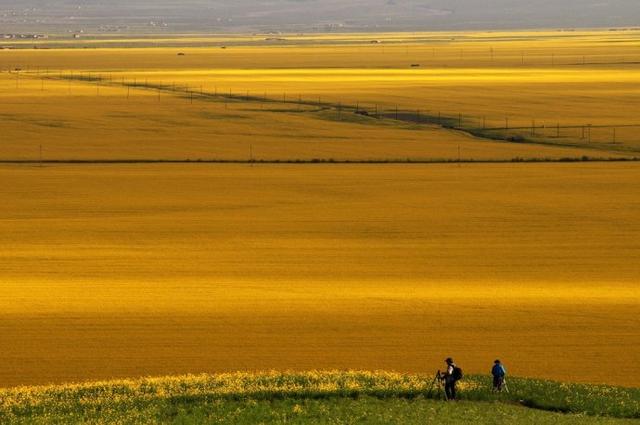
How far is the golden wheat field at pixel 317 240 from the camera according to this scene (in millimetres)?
23234

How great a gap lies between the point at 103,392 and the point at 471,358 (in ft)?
22.7

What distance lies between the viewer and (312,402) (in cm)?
1827

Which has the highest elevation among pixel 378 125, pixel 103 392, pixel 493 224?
pixel 378 125

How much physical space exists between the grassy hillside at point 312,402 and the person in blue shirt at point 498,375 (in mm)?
136

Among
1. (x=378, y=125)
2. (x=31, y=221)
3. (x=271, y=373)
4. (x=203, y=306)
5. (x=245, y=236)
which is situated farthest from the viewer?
(x=378, y=125)

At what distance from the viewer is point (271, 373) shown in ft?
67.7

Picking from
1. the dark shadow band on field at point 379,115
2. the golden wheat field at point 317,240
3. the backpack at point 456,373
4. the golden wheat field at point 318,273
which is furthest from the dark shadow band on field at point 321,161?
the backpack at point 456,373

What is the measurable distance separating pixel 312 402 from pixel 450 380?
2.03 m

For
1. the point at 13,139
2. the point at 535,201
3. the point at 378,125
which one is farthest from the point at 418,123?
the point at 535,201

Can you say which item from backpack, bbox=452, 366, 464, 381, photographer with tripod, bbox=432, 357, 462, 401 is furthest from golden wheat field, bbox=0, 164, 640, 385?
backpack, bbox=452, 366, 464, 381

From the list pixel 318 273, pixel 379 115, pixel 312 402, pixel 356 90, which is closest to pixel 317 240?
pixel 318 273

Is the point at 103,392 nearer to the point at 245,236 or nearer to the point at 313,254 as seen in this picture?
the point at 313,254

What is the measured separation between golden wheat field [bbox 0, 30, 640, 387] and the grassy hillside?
2.36m

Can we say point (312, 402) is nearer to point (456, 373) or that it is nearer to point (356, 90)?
point (456, 373)
